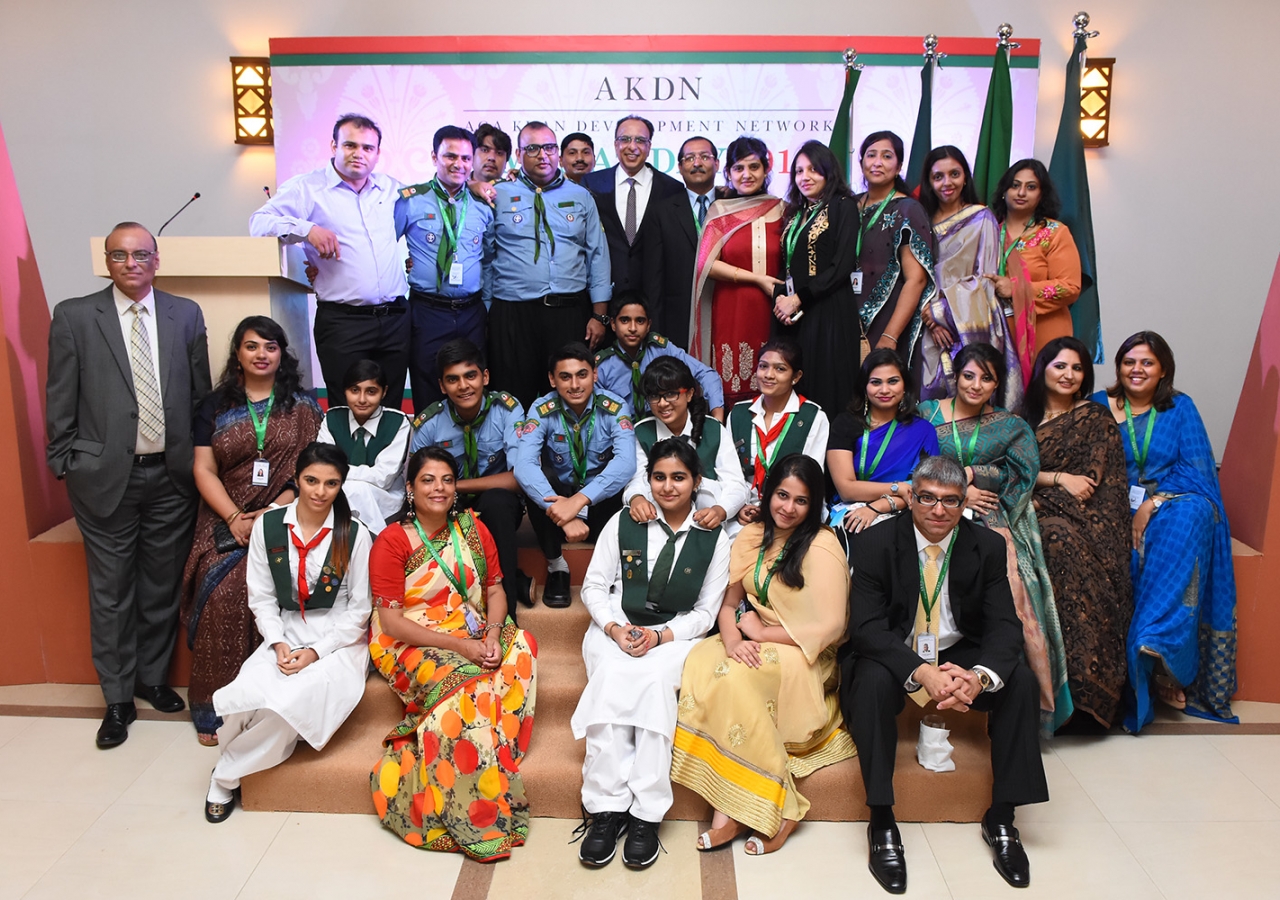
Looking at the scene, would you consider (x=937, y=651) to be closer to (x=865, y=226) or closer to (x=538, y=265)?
(x=865, y=226)

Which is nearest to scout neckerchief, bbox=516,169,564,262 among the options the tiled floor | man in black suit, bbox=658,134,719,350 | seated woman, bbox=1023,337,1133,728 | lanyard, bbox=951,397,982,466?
man in black suit, bbox=658,134,719,350

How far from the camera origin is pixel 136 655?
3.50 meters

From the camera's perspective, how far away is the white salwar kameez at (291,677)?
9.16ft

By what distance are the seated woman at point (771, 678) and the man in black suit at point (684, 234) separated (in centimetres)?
147

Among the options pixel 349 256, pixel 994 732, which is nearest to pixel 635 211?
pixel 349 256

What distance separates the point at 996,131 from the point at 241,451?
388 cm

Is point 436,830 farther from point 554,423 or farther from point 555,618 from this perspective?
point 554,423

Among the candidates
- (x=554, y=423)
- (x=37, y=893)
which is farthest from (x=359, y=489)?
(x=37, y=893)

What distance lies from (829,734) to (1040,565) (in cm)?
106

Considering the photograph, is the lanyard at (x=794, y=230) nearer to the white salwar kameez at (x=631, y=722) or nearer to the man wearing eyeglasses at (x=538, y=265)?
the man wearing eyeglasses at (x=538, y=265)

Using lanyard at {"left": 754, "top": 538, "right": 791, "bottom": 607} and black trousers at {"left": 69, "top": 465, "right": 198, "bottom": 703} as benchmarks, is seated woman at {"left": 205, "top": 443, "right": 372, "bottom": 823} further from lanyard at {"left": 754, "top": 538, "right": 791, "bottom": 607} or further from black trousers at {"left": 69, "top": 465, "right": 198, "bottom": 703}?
lanyard at {"left": 754, "top": 538, "right": 791, "bottom": 607}

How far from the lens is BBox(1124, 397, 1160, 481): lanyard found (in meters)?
3.60

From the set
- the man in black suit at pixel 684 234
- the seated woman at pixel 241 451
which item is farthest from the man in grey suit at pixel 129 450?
the man in black suit at pixel 684 234

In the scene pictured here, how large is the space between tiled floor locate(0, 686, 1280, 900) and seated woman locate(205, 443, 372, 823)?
0.24 metres
